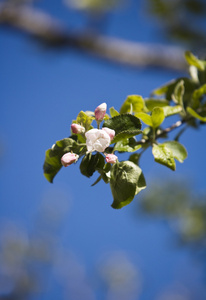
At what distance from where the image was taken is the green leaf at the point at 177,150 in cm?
69

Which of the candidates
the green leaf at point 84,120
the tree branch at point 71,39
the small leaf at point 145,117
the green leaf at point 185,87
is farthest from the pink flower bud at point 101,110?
the tree branch at point 71,39

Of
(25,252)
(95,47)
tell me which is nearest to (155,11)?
(95,47)

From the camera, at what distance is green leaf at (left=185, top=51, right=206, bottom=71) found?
829 mm

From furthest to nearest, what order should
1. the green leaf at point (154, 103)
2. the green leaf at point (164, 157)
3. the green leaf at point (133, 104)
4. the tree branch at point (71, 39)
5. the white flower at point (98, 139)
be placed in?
1. the tree branch at point (71, 39)
2. the green leaf at point (154, 103)
3. the green leaf at point (133, 104)
4. the green leaf at point (164, 157)
5. the white flower at point (98, 139)

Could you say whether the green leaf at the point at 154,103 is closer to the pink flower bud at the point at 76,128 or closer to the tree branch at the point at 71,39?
the pink flower bud at the point at 76,128

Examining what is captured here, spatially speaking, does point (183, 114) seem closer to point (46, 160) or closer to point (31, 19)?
point (46, 160)

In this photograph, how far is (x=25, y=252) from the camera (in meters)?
5.00

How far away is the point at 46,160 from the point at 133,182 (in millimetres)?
168

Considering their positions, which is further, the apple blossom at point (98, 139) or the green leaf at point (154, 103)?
the green leaf at point (154, 103)

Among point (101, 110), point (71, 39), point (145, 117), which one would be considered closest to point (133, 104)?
point (145, 117)

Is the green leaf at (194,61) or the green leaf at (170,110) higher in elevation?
the green leaf at (194,61)

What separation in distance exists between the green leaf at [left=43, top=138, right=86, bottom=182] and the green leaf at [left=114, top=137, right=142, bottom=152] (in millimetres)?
68

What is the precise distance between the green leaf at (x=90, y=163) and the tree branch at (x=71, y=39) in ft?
8.83

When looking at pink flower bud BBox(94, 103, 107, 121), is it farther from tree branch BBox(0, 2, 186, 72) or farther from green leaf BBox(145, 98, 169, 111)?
tree branch BBox(0, 2, 186, 72)
